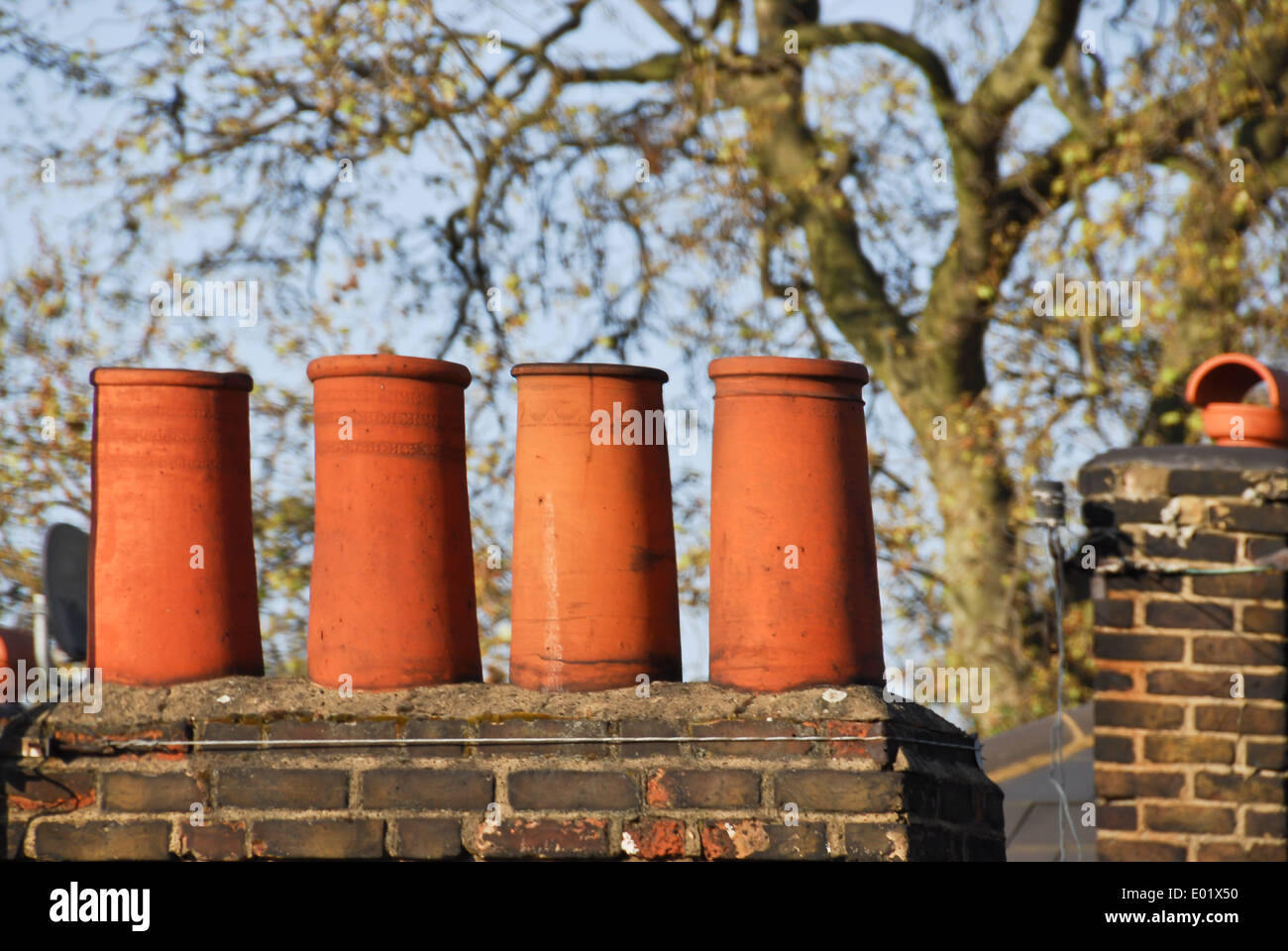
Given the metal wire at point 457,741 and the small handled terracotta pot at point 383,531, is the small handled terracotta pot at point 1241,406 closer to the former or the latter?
the metal wire at point 457,741

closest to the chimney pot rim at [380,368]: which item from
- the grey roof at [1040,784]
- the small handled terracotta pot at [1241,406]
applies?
the small handled terracotta pot at [1241,406]

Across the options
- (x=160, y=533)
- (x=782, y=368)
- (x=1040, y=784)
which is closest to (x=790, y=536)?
(x=782, y=368)

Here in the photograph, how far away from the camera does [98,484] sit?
261cm

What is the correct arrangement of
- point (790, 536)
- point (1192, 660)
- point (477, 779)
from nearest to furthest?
point (477, 779) < point (790, 536) < point (1192, 660)

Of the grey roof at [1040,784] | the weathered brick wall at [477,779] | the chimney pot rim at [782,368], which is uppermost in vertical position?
the chimney pot rim at [782,368]

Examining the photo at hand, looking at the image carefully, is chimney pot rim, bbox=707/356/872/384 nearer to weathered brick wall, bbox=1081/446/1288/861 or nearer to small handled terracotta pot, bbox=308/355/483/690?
small handled terracotta pot, bbox=308/355/483/690

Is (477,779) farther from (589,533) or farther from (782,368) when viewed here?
(782,368)

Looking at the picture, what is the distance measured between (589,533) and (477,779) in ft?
1.43

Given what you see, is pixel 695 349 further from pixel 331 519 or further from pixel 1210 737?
pixel 331 519

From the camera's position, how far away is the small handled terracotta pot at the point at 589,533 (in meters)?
2.54

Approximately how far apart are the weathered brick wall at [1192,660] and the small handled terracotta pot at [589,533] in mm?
1747

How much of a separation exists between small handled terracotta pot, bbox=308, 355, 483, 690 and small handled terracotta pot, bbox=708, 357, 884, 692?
1.50ft

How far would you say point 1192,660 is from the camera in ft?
12.6
